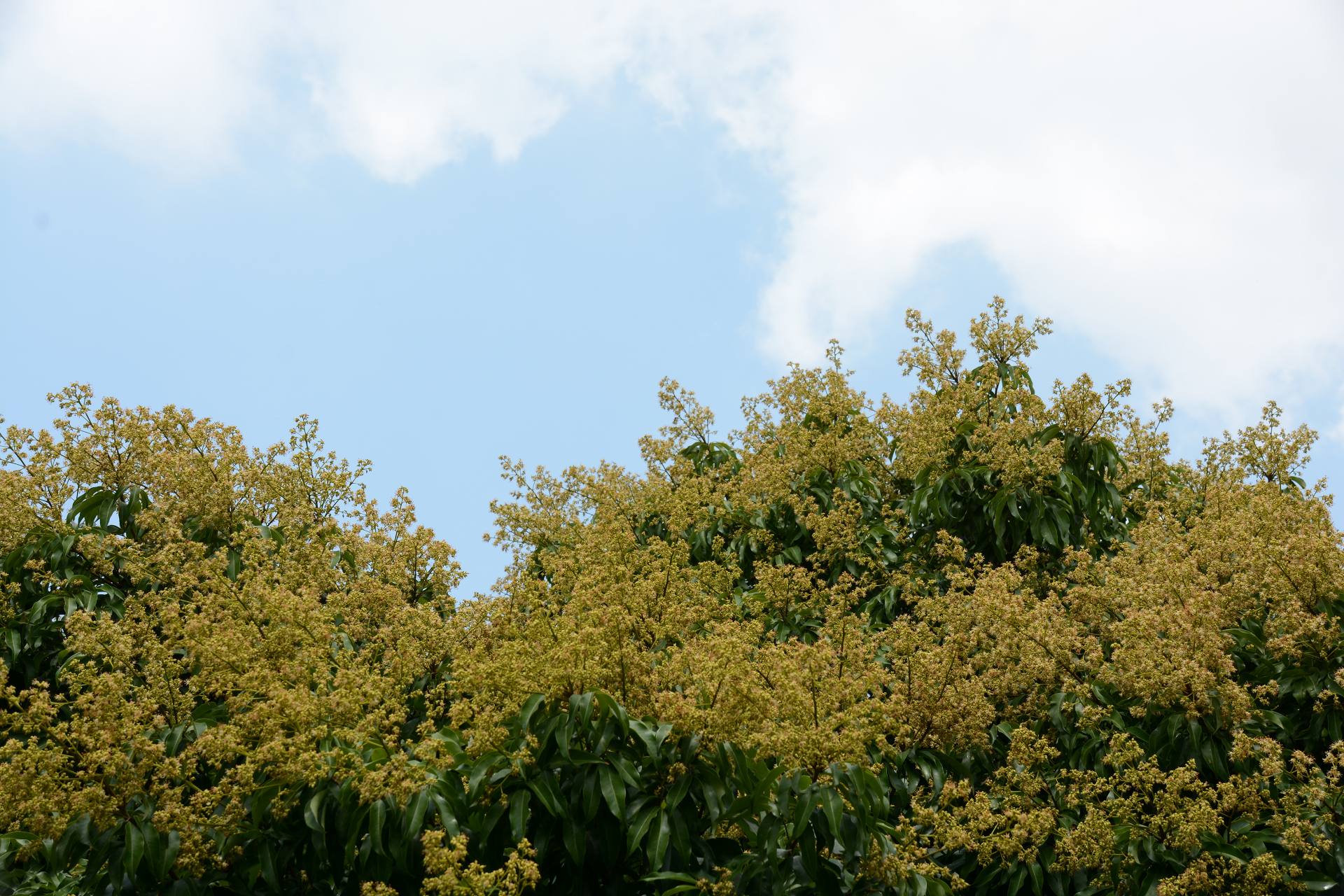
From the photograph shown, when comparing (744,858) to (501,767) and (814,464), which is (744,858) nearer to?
(501,767)

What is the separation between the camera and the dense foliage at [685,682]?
4449 mm

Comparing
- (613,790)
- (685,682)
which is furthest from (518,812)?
(685,682)

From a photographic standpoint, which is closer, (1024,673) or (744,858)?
(744,858)

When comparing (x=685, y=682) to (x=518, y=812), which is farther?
(x=685, y=682)

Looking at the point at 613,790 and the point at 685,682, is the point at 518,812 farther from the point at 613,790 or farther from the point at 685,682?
the point at 685,682

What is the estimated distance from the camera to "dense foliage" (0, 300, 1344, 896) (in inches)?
175

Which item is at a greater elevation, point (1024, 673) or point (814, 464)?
point (814, 464)

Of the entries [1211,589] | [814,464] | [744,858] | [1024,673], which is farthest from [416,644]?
[1211,589]

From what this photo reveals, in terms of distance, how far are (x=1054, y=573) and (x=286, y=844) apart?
4743 mm

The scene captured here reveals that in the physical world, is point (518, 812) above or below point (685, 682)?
below

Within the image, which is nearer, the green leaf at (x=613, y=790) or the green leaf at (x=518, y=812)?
the green leaf at (x=518, y=812)

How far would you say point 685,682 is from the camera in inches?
193

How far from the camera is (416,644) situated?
5340mm

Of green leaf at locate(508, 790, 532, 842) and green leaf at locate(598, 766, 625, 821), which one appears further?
green leaf at locate(598, 766, 625, 821)
